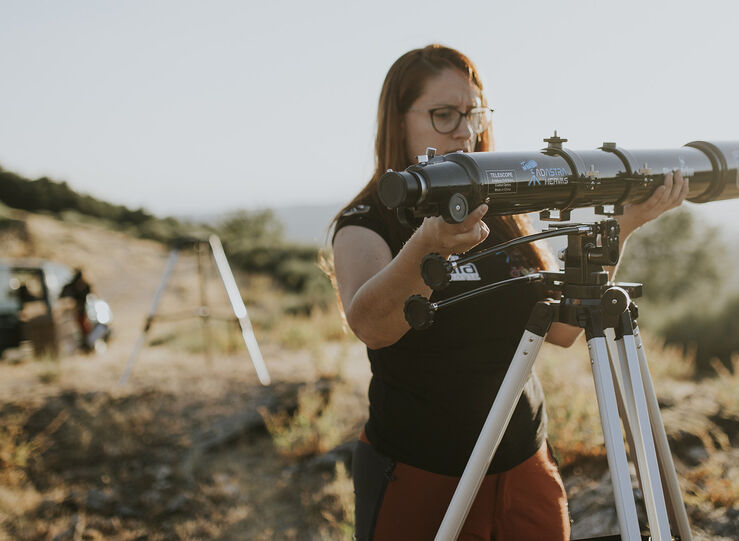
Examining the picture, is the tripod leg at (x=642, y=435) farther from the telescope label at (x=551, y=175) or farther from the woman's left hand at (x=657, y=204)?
the woman's left hand at (x=657, y=204)

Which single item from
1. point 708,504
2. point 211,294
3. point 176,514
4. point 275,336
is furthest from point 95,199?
point 708,504

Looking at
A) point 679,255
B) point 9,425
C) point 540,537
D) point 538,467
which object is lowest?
point 679,255

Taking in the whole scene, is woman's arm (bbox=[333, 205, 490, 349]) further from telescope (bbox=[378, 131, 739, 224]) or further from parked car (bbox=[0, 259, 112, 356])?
parked car (bbox=[0, 259, 112, 356])

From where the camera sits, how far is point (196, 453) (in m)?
5.17

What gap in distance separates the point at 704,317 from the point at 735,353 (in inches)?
47.9

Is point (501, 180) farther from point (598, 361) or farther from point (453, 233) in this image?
point (598, 361)

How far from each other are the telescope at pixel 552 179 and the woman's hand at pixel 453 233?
0.08ft

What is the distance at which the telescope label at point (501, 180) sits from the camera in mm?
1203

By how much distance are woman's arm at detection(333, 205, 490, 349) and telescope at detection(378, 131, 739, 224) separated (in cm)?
4

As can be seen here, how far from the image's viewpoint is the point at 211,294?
19906 millimetres

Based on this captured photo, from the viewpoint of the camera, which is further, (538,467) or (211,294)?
(211,294)

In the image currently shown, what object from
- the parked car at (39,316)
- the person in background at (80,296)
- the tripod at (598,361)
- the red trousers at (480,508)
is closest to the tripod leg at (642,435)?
the tripod at (598,361)

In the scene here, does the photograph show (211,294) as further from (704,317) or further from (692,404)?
(692,404)

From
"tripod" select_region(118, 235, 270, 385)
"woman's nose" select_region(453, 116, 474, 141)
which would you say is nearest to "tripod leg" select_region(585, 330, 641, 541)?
"woman's nose" select_region(453, 116, 474, 141)
